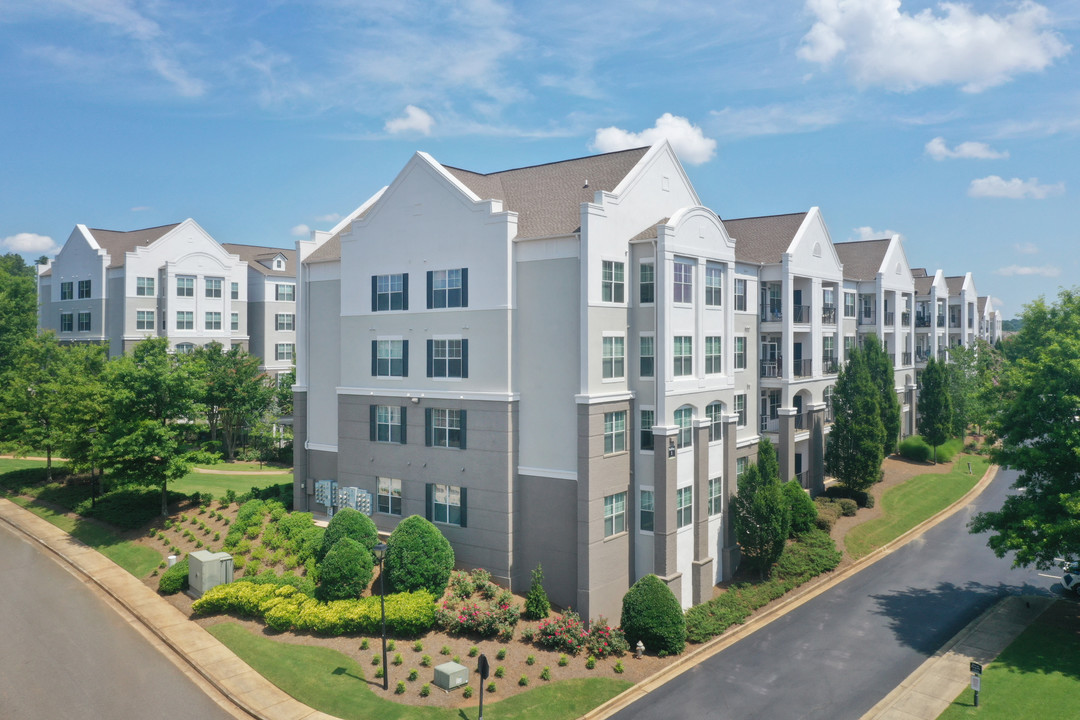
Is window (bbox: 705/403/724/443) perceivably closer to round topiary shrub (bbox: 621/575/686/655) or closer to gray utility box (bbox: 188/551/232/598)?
round topiary shrub (bbox: 621/575/686/655)

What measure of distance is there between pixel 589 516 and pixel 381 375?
41.3 ft

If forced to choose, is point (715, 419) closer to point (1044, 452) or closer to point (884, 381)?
point (1044, 452)

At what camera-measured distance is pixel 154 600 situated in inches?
1145

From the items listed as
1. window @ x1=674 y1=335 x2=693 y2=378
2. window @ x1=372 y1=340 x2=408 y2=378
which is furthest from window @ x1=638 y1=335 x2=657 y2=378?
window @ x1=372 y1=340 x2=408 y2=378

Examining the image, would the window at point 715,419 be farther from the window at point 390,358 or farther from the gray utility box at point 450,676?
the gray utility box at point 450,676

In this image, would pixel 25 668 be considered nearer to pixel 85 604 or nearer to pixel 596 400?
pixel 85 604

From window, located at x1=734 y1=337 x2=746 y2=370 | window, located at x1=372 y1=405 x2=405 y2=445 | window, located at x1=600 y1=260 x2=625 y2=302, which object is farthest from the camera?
window, located at x1=734 y1=337 x2=746 y2=370

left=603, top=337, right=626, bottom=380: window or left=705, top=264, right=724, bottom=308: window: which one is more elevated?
left=705, top=264, right=724, bottom=308: window

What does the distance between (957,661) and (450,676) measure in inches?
708

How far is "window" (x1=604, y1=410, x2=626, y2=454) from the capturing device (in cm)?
2833

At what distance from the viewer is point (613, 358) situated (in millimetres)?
28797

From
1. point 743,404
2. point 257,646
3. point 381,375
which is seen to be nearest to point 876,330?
point 743,404

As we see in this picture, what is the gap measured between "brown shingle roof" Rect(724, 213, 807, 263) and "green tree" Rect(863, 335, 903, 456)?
8.90 m

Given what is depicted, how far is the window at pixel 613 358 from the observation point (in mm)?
28531
